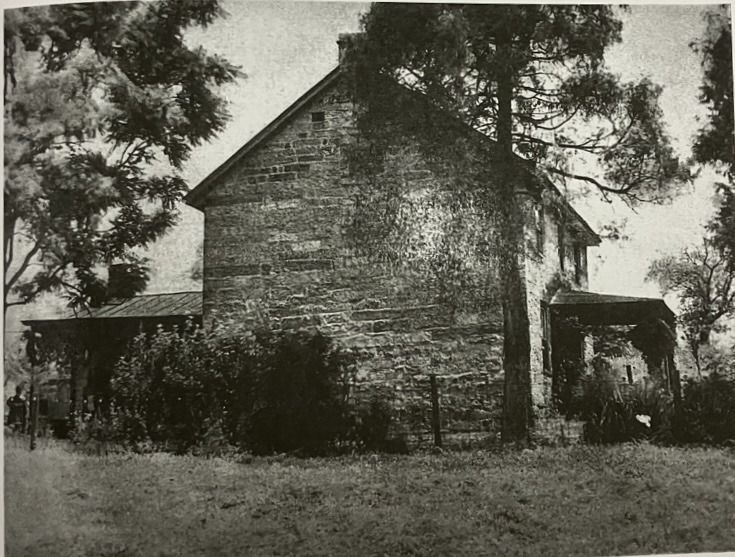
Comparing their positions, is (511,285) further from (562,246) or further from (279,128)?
(279,128)

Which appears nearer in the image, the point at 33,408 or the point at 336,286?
the point at 33,408

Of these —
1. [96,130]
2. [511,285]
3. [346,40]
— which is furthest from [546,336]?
[96,130]

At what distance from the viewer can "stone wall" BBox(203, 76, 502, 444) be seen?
715cm

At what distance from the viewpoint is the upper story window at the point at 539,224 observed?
739cm

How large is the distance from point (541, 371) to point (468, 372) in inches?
23.4

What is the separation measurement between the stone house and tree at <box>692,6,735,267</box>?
37.0 inches

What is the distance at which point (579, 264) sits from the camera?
7402 millimetres

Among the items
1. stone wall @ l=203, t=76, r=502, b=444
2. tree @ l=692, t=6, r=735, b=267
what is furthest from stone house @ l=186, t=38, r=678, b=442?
tree @ l=692, t=6, r=735, b=267

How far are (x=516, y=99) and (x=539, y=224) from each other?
1.06 m

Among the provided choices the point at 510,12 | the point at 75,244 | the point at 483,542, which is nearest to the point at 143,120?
the point at 75,244

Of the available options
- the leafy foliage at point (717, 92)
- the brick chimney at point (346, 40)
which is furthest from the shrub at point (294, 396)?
the leafy foliage at point (717, 92)

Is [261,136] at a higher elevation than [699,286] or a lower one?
higher

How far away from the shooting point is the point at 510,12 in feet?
23.9

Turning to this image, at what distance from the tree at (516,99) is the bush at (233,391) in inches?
59.7
